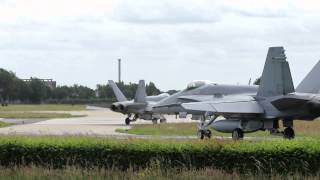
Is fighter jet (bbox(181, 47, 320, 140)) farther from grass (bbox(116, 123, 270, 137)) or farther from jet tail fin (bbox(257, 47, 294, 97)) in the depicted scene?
grass (bbox(116, 123, 270, 137))

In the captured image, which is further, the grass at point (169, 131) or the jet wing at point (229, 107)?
the grass at point (169, 131)

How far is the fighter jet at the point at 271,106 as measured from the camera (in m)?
22.7

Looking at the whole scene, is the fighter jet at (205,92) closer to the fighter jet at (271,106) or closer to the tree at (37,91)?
the fighter jet at (271,106)

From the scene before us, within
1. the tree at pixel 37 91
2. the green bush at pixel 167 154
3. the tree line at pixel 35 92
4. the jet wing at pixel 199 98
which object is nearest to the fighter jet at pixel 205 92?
the jet wing at pixel 199 98

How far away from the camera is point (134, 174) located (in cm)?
1042

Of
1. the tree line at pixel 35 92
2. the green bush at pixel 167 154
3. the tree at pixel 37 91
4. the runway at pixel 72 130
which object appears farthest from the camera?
the tree at pixel 37 91

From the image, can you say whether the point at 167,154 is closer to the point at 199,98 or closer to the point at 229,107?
the point at 229,107

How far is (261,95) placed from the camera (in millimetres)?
24172

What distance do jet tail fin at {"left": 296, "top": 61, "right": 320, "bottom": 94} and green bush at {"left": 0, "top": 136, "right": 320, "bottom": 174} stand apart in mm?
13608

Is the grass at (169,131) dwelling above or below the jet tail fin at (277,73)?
below

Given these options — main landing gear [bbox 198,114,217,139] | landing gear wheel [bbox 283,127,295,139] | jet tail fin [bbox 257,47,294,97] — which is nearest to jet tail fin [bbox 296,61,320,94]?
jet tail fin [bbox 257,47,294,97]

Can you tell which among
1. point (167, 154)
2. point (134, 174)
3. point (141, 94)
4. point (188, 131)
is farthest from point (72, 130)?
point (134, 174)

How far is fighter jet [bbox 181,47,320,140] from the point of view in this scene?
2266 centimetres

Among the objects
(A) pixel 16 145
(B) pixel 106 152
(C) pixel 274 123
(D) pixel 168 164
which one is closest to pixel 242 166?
(D) pixel 168 164
